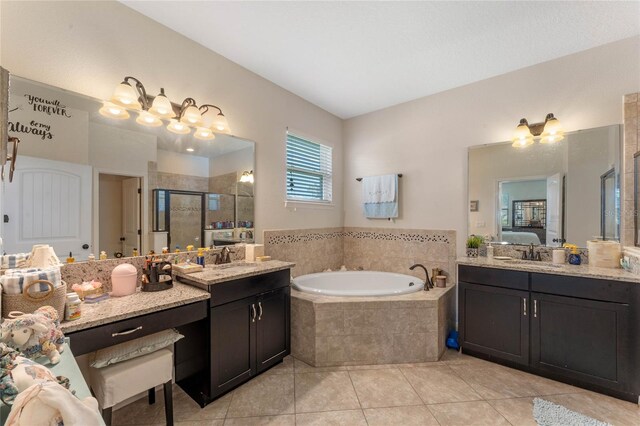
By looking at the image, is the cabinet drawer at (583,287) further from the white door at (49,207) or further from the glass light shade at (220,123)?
the white door at (49,207)

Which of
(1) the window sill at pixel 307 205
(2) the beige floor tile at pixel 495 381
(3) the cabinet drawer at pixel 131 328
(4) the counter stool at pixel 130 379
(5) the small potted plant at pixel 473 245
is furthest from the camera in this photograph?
(1) the window sill at pixel 307 205

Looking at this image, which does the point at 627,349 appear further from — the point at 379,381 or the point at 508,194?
the point at 379,381

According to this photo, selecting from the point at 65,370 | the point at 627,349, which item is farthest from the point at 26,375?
the point at 627,349

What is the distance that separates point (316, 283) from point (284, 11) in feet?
8.74

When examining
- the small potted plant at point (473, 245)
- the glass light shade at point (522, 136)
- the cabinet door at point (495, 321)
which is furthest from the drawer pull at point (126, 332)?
the glass light shade at point (522, 136)

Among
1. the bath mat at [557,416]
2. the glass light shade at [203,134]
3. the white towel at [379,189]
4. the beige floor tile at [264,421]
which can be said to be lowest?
the beige floor tile at [264,421]

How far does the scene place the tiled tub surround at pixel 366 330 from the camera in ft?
7.87

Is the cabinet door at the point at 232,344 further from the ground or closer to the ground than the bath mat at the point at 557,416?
further from the ground

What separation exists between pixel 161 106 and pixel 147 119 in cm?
15

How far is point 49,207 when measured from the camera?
1.62 metres

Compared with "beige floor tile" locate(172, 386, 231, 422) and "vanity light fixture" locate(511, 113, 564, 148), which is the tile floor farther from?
"vanity light fixture" locate(511, 113, 564, 148)

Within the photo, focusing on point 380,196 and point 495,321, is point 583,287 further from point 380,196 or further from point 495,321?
point 380,196

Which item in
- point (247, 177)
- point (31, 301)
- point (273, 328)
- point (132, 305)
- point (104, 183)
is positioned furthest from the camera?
point (247, 177)

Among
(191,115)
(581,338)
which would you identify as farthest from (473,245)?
(191,115)
